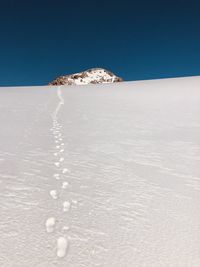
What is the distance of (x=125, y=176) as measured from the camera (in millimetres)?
3178

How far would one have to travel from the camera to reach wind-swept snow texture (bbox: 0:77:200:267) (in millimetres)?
1813

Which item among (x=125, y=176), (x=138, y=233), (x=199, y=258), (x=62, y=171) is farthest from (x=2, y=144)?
(x=199, y=258)

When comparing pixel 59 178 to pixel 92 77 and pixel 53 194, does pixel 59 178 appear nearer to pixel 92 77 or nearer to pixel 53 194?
pixel 53 194

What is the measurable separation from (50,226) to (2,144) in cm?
267

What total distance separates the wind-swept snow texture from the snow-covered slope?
278ft

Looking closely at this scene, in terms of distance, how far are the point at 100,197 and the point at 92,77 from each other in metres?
91.7

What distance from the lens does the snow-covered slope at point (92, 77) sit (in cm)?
8976

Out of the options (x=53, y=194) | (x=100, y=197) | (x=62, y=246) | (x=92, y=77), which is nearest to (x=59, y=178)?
(x=53, y=194)

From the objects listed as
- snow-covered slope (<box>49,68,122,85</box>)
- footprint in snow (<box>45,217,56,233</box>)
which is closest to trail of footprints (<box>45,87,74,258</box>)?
footprint in snow (<box>45,217,56,233</box>)

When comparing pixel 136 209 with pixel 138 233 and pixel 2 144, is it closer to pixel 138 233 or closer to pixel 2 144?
pixel 138 233

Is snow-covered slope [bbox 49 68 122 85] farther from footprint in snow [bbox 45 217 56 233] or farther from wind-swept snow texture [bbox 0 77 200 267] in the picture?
footprint in snow [bbox 45 217 56 233]

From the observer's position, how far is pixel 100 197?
8.67ft

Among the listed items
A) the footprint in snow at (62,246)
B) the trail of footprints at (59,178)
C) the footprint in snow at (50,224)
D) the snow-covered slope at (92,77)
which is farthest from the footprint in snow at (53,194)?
the snow-covered slope at (92,77)

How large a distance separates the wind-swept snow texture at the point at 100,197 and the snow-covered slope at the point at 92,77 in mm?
84784
